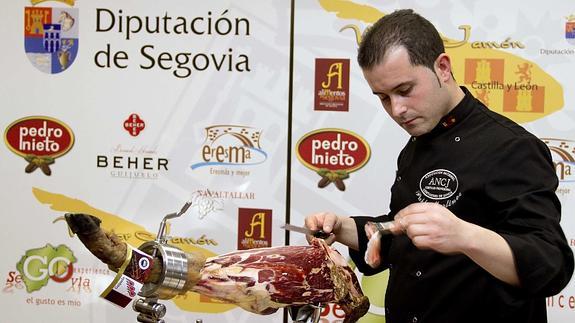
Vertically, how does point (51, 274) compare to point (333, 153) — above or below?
below

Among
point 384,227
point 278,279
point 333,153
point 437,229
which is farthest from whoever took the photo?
point 333,153

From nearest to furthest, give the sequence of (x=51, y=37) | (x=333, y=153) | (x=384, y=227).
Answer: (x=384, y=227)
(x=333, y=153)
(x=51, y=37)

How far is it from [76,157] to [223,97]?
0.69m

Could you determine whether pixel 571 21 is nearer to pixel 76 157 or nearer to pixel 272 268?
pixel 272 268

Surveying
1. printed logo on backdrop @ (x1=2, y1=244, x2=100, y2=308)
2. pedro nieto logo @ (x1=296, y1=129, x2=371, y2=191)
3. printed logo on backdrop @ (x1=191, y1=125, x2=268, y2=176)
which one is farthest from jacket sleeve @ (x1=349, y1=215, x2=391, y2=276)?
printed logo on backdrop @ (x1=2, y1=244, x2=100, y2=308)

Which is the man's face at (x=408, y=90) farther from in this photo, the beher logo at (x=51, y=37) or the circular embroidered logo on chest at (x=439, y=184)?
the beher logo at (x=51, y=37)

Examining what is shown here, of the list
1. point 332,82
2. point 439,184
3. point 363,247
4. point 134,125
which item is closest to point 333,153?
point 332,82

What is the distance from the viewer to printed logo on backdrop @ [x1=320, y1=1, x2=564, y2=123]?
2.86 meters

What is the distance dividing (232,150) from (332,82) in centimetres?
50

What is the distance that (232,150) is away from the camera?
9.87ft

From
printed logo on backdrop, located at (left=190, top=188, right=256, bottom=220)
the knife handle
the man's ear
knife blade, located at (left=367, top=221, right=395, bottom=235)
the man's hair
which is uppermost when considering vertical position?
the man's hair

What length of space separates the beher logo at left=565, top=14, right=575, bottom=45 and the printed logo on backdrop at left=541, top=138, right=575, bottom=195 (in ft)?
1.29

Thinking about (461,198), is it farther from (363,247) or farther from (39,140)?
(39,140)

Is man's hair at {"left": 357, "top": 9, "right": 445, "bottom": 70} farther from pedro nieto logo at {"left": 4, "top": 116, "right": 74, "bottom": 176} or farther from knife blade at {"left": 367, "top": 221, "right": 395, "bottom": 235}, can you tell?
pedro nieto logo at {"left": 4, "top": 116, "right": 74, "bottom": 176}
